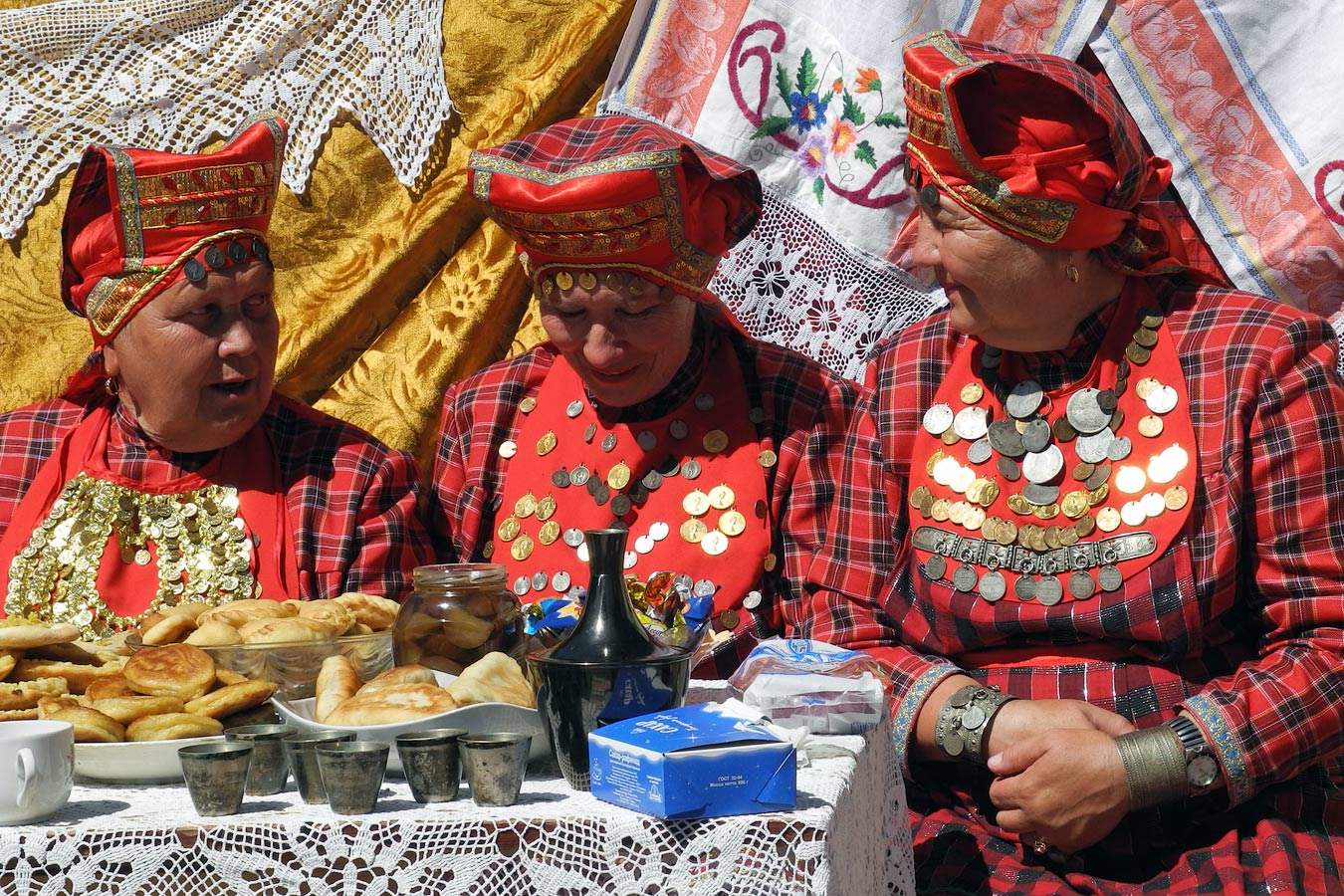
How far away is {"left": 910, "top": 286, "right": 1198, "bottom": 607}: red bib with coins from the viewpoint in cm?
209

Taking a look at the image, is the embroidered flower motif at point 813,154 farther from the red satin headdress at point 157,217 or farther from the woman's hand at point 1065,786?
the woman's hand at point 1065,786

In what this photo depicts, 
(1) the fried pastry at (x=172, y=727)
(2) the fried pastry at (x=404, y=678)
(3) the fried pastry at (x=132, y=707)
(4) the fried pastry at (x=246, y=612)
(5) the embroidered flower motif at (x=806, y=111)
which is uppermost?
(5) the embroidered flower motif at (x=806, y=111)

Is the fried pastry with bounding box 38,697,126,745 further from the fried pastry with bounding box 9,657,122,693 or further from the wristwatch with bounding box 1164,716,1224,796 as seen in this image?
the wristwatch with bounding box 1164,716,1224,796

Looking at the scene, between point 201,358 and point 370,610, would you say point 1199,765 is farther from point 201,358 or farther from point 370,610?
point 201,358

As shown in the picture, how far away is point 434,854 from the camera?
1283 millimetres

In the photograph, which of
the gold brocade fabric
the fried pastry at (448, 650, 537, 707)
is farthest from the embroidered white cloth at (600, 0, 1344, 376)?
the fried pastry at (448, 650, 537, 707)

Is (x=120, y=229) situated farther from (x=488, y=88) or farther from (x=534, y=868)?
(x=534, y=868)

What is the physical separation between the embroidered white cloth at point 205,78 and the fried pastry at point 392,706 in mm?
1905

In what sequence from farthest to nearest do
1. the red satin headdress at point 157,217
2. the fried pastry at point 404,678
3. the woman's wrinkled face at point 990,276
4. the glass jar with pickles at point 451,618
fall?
the red satin headdress at point 157,217, the woman's wrinkled face at point 990,276, the glass jar with pickles at point 451,618, the fried pastry at point 404,678

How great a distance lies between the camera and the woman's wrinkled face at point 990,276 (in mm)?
2125

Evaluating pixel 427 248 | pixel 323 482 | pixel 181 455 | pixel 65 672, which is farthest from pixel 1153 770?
pixel 427 248

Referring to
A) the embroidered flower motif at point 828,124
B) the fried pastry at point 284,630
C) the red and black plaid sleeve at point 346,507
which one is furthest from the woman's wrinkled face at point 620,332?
the fried pastry at point 284,630

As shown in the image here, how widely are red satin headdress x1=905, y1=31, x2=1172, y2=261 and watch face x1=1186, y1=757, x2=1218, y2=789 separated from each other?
72cm

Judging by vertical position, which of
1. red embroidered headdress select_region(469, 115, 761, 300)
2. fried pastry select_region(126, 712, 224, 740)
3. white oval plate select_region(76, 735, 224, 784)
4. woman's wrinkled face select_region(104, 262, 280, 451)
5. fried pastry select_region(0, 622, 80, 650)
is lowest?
white oval plate select_region(76, 735, 224, 784)
